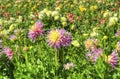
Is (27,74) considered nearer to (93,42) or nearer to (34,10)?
(93,42)

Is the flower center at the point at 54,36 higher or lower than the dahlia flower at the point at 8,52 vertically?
higher

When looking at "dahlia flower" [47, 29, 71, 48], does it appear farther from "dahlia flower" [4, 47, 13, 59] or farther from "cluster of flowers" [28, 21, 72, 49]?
"dahlia flower" [4, 47, 13, 59]

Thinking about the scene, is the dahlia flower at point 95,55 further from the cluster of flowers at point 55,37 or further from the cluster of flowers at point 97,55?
the cluster of flowers at point 55,37

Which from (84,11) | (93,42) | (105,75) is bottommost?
(105,75)

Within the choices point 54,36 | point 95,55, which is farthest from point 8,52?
point 95,55

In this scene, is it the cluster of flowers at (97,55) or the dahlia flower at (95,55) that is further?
the dahlia flower at (95,55)

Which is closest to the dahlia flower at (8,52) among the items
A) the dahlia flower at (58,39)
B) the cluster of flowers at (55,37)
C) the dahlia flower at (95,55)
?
the cluster of flowers at (55,37)

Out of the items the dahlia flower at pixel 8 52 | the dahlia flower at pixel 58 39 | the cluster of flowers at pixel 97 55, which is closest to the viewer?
the cluster of flowers at pixel 97 55

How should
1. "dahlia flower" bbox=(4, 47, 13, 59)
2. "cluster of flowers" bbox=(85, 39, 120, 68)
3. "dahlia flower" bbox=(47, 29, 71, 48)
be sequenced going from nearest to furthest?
"cluster of flowers" bbox=(85, 39, 120, 68) < "dahlia flower" bbox=(47, 29, 71, 48) < "dahlia flower" bbox=(4, 47, 13, 59)

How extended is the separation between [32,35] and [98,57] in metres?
0.78

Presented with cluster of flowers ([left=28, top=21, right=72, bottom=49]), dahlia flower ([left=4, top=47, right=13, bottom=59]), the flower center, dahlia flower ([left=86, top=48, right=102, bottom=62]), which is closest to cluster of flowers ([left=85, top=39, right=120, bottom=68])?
dahlia flower ([left=86, top=48, right=102, bottom=62])

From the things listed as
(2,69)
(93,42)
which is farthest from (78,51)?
(2,69)

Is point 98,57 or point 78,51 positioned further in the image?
point 78,51

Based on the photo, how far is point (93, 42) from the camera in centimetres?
475
